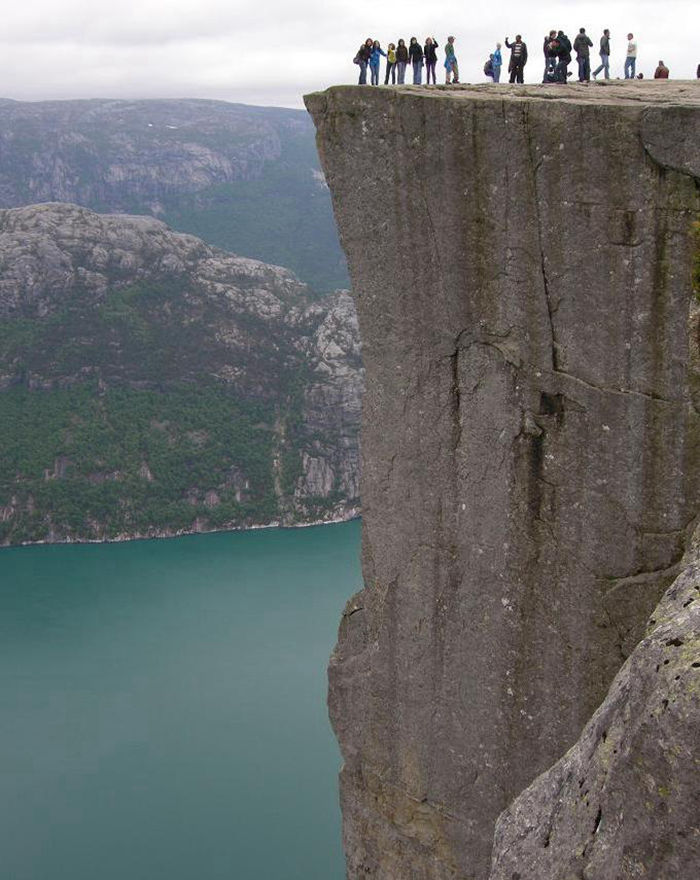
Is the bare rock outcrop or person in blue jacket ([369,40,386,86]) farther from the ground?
person in blue jacket ([369,40,386,86])

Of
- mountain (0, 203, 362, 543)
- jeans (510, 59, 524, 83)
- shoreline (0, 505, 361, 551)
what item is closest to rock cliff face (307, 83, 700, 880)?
jeans (510, 59, 524, 83)

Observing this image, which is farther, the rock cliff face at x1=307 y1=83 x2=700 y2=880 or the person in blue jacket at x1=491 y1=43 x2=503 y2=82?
the person in blue jacket at x1=491 y1=43 x2=503 y2=82

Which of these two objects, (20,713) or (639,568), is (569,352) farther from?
(20,713)

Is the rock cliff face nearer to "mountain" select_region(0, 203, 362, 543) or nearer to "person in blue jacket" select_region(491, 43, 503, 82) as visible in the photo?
"person in blue jacket" select_region(491, 43, 503, 82)

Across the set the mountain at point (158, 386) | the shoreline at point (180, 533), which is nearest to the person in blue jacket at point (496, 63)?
the shoreline at point (180, 533)

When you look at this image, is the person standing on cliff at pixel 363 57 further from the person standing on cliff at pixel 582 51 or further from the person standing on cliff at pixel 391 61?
the person standing on cliff at pixel 582 51

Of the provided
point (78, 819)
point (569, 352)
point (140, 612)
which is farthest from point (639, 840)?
point (140, 612)
